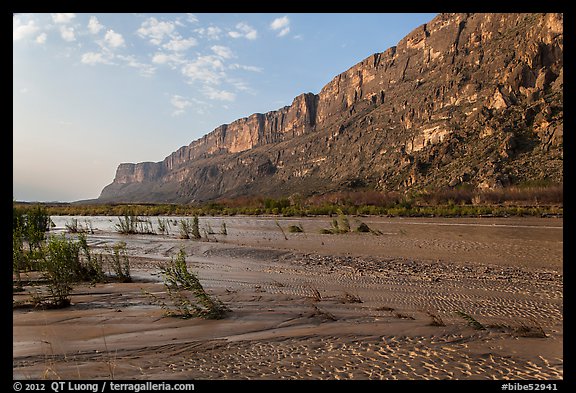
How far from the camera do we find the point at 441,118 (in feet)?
234

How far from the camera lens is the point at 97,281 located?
7.93m

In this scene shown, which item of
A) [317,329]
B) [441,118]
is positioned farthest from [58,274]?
[441,118]

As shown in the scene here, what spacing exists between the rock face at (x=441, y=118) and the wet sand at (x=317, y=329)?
4156cm

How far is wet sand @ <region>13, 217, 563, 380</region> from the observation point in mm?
3469

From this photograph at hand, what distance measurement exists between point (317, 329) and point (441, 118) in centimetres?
7616

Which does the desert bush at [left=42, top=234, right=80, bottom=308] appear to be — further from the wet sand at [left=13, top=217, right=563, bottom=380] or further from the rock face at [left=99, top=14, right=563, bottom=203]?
the rock face at [left=99, top=14, right=563, bottom=203]

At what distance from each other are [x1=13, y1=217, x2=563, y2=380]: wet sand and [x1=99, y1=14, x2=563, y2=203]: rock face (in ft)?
136

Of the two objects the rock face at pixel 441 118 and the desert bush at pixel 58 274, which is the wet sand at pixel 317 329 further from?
the rock face at pixel 441 118

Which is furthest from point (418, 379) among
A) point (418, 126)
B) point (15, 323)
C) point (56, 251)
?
point (418, 126)

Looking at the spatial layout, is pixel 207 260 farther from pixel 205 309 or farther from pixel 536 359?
pixel 536 359

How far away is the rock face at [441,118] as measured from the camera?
49616mm

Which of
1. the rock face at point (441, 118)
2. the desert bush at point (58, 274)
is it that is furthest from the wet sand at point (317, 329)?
Answer: the rock face at point (441, 118)

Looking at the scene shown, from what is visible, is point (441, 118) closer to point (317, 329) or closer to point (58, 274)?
point (317, 329)
